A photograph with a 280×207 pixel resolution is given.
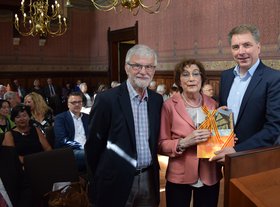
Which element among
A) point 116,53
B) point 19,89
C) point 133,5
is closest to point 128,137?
point 133,5

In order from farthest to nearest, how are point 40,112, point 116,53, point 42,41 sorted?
point 42,41, point 116,53, point 40,112

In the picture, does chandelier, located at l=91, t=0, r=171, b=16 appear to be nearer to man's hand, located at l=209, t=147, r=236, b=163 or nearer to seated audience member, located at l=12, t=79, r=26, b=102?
seated audience member, located at l=12, t=79, r=26, b=102

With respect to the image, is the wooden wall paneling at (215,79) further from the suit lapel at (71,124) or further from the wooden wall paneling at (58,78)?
the wooden wall paneling at (58,78)

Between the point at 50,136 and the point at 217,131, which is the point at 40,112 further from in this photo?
the point at 217,131

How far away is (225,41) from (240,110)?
615 centimetres

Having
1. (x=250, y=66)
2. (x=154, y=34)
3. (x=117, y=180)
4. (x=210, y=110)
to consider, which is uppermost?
(x=154, y=34)

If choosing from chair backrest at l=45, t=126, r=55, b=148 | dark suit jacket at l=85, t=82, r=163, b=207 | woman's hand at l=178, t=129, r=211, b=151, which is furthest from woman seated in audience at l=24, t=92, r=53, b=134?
woman's hand at l=178, t=129, r=211, b=151

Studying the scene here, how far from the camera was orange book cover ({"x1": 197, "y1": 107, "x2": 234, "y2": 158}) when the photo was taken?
195cm

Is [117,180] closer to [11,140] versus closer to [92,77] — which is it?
[11,140]

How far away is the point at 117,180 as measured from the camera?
7.10ft

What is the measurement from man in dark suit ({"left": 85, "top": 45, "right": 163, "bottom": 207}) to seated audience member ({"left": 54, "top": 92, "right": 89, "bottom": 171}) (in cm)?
177

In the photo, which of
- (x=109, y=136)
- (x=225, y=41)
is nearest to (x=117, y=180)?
(x=109, y=136)

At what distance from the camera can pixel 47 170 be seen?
116 inches

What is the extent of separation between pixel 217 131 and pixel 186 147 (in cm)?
21
